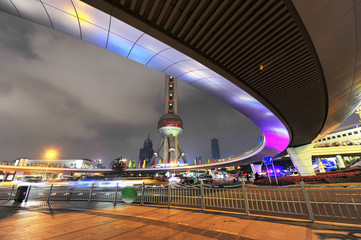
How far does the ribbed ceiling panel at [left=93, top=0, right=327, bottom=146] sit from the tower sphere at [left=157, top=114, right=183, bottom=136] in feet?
342

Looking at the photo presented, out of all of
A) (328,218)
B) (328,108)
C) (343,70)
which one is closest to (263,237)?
(328,218)

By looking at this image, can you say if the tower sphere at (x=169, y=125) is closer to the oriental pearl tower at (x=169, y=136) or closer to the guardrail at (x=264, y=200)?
the oriental pearl tower at (x=169, y=136)

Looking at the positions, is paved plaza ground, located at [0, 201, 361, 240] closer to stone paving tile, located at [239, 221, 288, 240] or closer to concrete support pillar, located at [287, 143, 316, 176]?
stone paving tile, located at [239, 221, 288, 240]

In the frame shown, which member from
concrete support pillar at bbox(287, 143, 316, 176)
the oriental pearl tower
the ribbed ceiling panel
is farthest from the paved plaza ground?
the oriental pearl tower

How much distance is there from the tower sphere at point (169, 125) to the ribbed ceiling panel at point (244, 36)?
104 metres

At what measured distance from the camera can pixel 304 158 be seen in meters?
26.9

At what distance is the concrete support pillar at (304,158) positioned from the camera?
86.9 ft

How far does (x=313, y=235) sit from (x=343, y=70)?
8864 mm

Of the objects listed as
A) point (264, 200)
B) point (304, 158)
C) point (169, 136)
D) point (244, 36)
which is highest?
point (169, 136)

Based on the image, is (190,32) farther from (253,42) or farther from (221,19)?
(253,42)

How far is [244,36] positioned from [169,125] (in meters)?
107

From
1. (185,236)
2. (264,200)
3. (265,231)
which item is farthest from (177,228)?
(264,200)

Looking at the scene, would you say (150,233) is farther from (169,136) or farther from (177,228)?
(169,136)

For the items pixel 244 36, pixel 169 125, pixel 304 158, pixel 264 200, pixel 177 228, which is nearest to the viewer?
pixel 177 228
